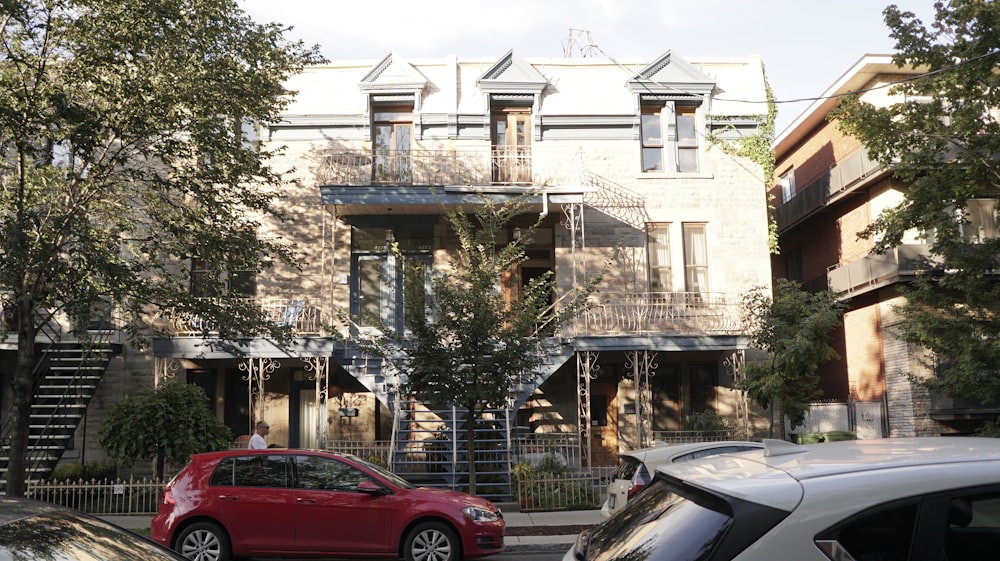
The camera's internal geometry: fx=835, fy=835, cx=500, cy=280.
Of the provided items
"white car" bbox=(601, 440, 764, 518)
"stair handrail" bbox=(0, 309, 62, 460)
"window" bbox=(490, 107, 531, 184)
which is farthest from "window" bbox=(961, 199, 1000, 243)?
"stair handrail" bbox=(0, 309, 62, 460)

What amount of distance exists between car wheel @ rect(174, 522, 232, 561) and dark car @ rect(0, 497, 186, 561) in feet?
20.5

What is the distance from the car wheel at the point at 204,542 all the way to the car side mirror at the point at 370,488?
1.74 m

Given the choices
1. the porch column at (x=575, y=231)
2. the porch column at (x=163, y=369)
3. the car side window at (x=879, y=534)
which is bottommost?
the car side window at (x=879, y=534)

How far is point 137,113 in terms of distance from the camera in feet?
43.2

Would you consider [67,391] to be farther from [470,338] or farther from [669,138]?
[669,138]

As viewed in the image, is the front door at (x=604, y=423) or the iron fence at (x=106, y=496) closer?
the iron fence at (x=106, y=496)

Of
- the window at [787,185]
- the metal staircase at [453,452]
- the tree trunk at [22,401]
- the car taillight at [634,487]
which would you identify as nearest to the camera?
the car taillight at [634,487]

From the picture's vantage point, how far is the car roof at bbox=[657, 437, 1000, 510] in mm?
2885

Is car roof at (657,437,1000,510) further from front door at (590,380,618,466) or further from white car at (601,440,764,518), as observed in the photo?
front door at (590,380,618,466)

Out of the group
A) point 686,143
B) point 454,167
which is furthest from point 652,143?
point 454,167

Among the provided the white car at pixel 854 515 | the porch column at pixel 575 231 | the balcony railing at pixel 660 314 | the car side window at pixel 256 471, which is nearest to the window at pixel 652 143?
the porch column at pixel 575 231

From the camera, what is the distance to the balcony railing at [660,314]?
20.4m

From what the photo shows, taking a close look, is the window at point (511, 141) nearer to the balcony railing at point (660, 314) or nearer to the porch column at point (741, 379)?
the balcony railing at point (660, 314)

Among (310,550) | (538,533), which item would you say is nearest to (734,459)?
(310,550)
